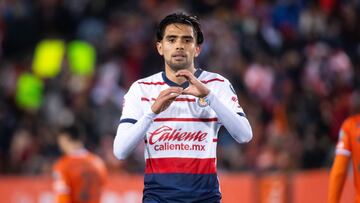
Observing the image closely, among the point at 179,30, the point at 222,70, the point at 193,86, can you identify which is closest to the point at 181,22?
the point at 179,30

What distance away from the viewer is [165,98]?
239 inches

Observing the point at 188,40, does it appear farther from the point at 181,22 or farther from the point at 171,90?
the point at 171,90

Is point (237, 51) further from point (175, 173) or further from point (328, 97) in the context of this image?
point (175, 173)

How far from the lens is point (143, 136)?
6.24 metres

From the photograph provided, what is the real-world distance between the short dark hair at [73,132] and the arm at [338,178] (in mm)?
3304

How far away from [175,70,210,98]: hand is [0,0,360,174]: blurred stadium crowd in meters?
7.47

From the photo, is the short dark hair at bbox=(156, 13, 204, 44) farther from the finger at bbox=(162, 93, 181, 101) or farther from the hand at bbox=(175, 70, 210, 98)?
the finger at bbox=(162, 93, 181, 101)

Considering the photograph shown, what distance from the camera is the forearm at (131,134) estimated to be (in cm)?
616

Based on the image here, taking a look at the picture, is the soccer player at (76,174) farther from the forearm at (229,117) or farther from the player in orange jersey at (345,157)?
the forearm at (229,117)

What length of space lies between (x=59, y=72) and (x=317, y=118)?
15.9 ft

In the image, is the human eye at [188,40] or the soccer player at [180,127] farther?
the human eye at [188,40]

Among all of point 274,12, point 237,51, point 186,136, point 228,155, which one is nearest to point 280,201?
point 228,155

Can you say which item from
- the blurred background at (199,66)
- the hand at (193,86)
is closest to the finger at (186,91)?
the hand at (193,86)

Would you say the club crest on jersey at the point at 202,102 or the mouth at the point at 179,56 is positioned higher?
the mouth at the point at 179,56
